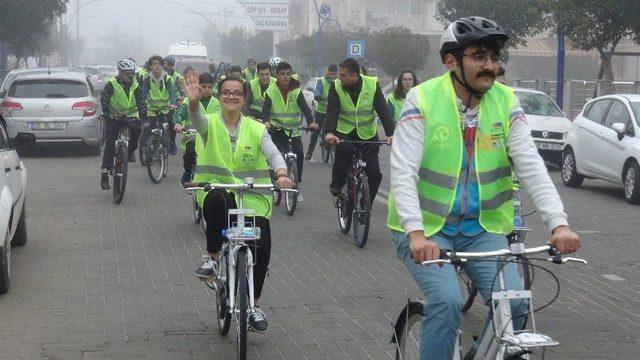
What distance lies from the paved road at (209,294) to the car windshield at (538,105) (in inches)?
315

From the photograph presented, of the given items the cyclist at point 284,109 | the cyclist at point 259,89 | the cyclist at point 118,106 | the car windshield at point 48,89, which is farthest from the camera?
the car windshield at point 48,89

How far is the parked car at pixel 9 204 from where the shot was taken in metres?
8.91

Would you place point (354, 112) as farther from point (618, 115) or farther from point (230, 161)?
point (618, 115)

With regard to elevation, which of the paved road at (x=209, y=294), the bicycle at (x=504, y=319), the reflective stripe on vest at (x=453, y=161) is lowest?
the paved road at (x=209, y=294)

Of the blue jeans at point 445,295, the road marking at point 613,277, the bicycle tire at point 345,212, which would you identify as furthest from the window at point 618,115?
the blue jeans at point 445,295

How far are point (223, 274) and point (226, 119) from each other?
3.28 ft

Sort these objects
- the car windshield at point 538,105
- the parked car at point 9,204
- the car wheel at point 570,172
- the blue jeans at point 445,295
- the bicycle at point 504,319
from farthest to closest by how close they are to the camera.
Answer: the car windshield at point 538,105
the car wheel at point 570,172
the parked car at point 9,204
the blue jeans at point 445,295
the bicycle at point 504,319

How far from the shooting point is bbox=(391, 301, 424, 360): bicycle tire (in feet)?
16.6

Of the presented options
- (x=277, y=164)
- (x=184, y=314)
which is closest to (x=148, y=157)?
(x=184, y=314)

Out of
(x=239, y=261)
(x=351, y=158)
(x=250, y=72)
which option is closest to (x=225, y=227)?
(x=239, y=261)

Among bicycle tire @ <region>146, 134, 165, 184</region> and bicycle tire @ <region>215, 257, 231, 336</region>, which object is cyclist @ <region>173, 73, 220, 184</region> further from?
bicycle tire @ <region>215, 257, 231, 336</region>

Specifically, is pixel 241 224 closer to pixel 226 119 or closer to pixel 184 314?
pixel 226 119

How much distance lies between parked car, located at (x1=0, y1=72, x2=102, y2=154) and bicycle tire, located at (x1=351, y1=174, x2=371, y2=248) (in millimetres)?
11808

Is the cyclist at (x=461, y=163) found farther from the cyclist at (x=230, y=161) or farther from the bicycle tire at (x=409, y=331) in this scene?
the cyclist at (x=230, y=161)
